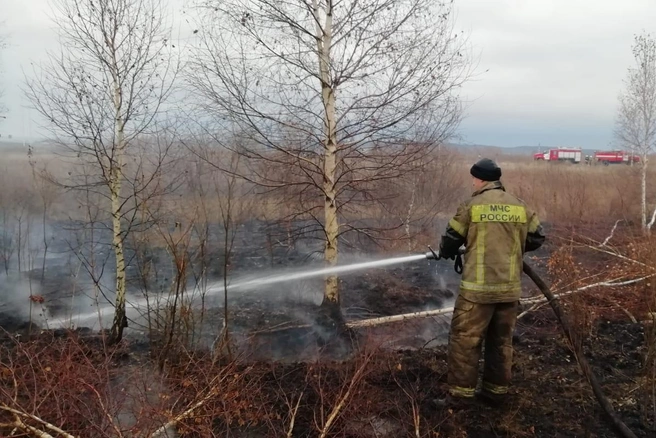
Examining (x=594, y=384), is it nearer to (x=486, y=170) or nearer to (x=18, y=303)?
(x=486, y=170)

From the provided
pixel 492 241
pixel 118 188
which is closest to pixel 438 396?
pixel 492 241

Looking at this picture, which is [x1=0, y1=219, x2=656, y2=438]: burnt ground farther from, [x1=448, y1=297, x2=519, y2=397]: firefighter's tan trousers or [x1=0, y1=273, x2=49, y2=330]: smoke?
[x1=448, y1=297, x2=519, y2=397]: firefighter's tan trousers

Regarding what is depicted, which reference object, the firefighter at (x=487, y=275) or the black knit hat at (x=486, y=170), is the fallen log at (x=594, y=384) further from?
the black knit hat at (x=486, y=170)

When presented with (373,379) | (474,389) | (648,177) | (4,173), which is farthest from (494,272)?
(648,177)

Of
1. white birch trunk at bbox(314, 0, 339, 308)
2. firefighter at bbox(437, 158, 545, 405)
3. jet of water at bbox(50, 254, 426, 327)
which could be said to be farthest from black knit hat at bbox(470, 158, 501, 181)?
white birch trunk at bbox(314, 0, 339, 308)

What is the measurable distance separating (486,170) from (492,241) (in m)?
0.62

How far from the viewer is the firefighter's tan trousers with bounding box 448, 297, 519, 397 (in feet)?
13.3

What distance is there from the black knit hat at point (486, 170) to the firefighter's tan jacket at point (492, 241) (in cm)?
6

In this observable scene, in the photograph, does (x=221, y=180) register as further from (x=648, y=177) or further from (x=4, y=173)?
(x=648, y=177)

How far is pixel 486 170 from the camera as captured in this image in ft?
13.3

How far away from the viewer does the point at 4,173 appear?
1455 cm

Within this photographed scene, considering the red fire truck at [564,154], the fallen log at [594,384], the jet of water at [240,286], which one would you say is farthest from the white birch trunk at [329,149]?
the red fire truck at [564,154]

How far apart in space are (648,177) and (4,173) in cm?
2730

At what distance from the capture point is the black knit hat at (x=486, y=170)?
13.3 ft
